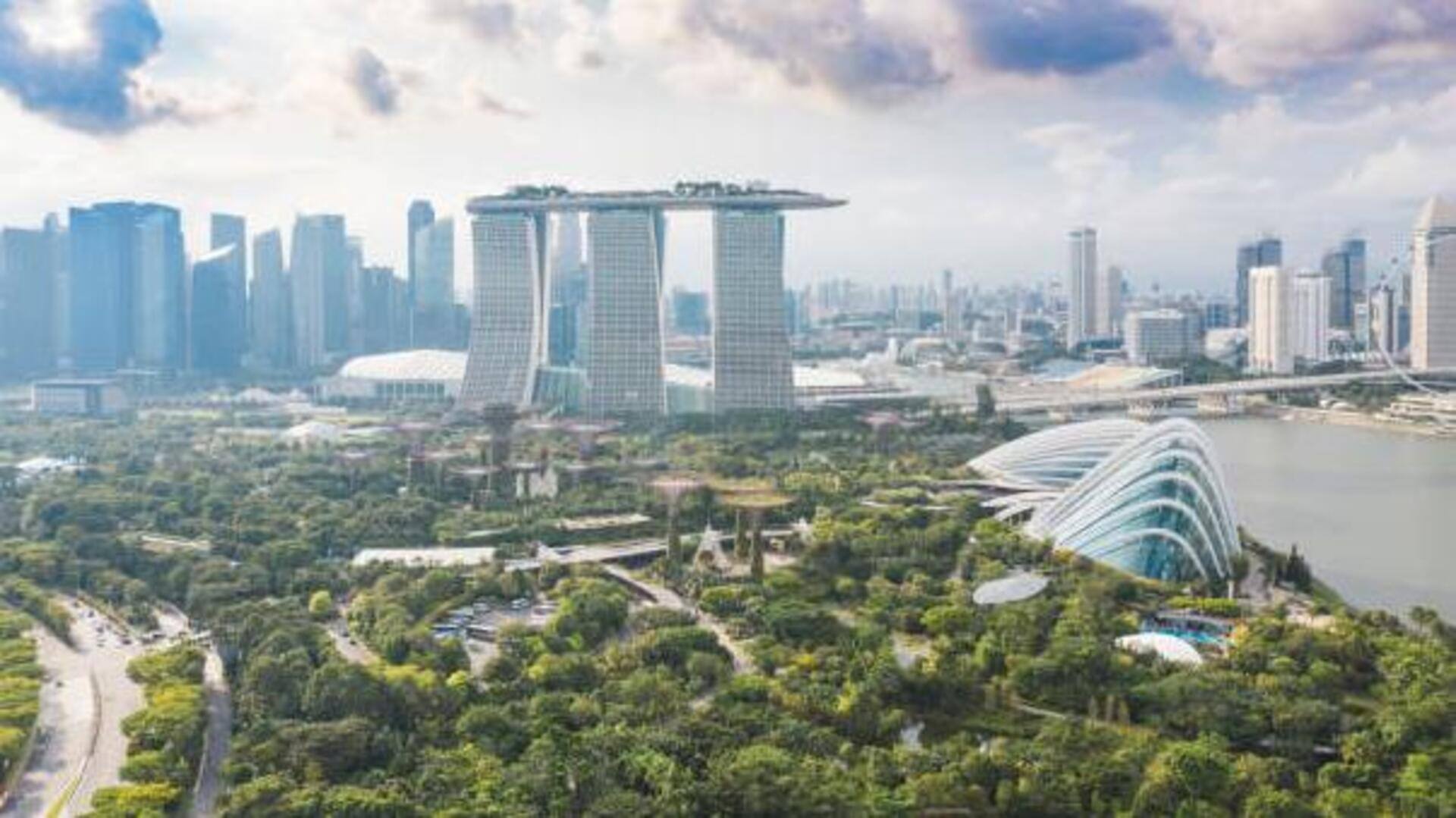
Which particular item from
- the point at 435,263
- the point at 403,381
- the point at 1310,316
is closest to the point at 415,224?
the point at 435,263

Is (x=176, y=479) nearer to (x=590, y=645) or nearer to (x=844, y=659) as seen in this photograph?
(x=590, y=645)

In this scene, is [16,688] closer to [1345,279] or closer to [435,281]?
[435,281]

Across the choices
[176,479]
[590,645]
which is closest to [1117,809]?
[590,645]

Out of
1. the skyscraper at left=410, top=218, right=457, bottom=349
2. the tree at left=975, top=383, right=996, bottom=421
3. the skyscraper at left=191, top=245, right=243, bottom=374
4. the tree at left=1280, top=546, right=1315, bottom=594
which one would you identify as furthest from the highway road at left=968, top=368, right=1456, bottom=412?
the skyscraper at left=191, top=245, right=243, bottom=374

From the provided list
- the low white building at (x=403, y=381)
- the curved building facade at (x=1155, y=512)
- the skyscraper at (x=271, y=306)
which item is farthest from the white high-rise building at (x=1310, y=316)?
the curved building facade at (x=1155, y=512)

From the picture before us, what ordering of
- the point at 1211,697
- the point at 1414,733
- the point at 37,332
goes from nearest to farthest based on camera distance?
the point at 1414,733 → the point at 1211,697 → the point at 37,332

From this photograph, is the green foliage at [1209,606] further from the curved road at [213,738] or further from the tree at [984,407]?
the tree at [984,407]
